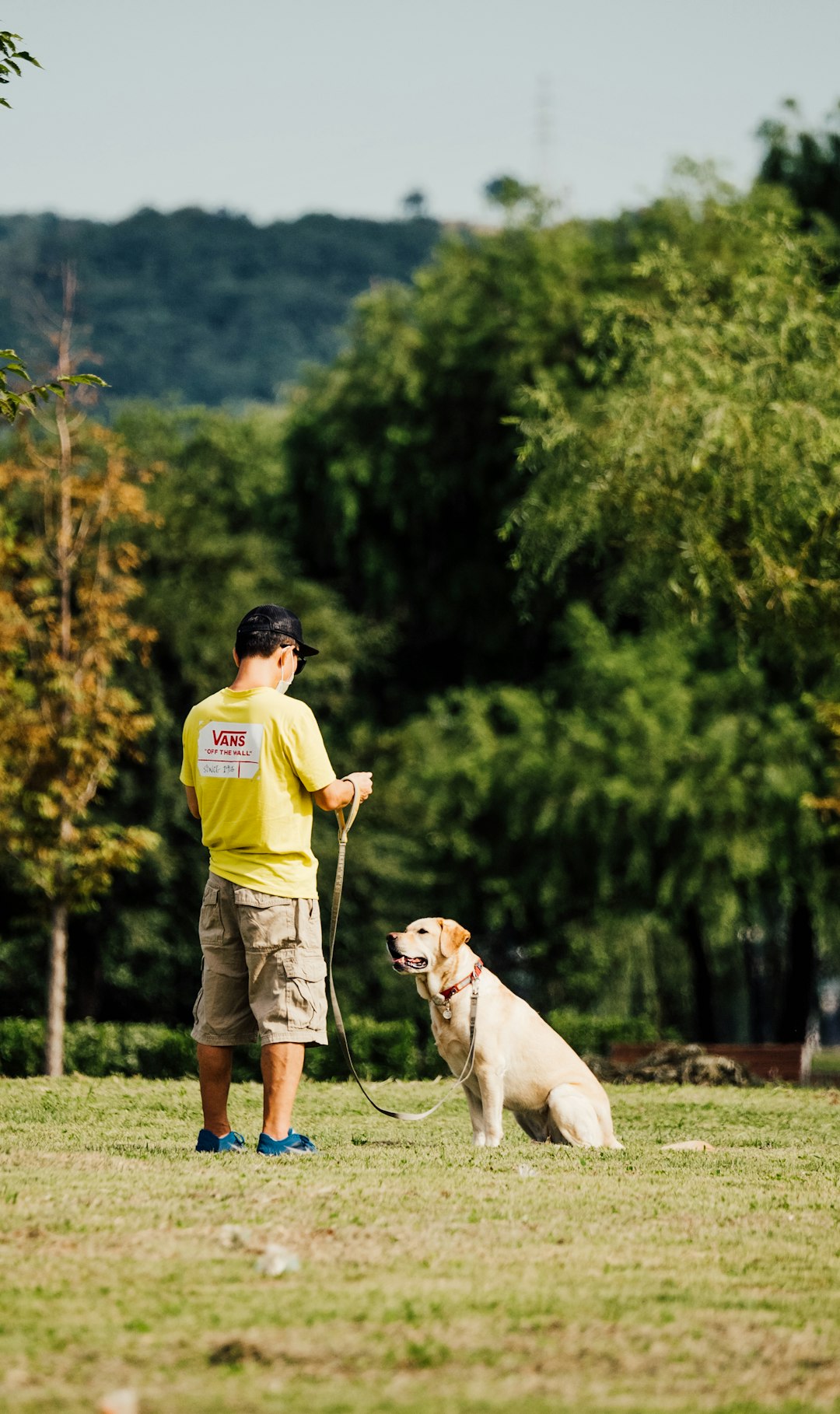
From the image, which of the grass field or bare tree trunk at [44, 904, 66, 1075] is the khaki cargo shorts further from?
bare tree trunk at [44, 904, 66, 1075]


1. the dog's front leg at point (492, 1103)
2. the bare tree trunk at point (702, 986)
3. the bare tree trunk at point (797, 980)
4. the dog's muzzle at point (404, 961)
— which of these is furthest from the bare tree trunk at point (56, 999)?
the bare tree trunk at point (797, 980)

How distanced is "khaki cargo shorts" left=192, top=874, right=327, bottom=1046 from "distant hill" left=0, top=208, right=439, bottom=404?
9141 cm

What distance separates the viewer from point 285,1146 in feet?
22.5

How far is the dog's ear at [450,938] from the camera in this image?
8.23 m

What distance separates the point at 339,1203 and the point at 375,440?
25502mm

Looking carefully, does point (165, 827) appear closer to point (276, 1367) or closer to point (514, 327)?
point (514, 327)

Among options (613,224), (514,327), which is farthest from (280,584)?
(613,224)

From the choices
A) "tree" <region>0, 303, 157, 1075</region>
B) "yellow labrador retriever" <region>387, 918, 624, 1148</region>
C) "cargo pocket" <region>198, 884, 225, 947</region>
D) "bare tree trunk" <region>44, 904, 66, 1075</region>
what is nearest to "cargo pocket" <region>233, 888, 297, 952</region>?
"cargo pocket" <region>198, 884, 225, 947</region>

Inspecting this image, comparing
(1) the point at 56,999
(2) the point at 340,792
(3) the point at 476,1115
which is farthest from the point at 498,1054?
(1) the point at 56,999

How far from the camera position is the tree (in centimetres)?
1762

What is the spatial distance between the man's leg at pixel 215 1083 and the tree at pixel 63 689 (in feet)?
30.4

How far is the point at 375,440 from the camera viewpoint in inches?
1187

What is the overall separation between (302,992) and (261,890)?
1.49 feet

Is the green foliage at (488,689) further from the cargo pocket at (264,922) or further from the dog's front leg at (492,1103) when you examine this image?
the cargo pocket at (264,922)
